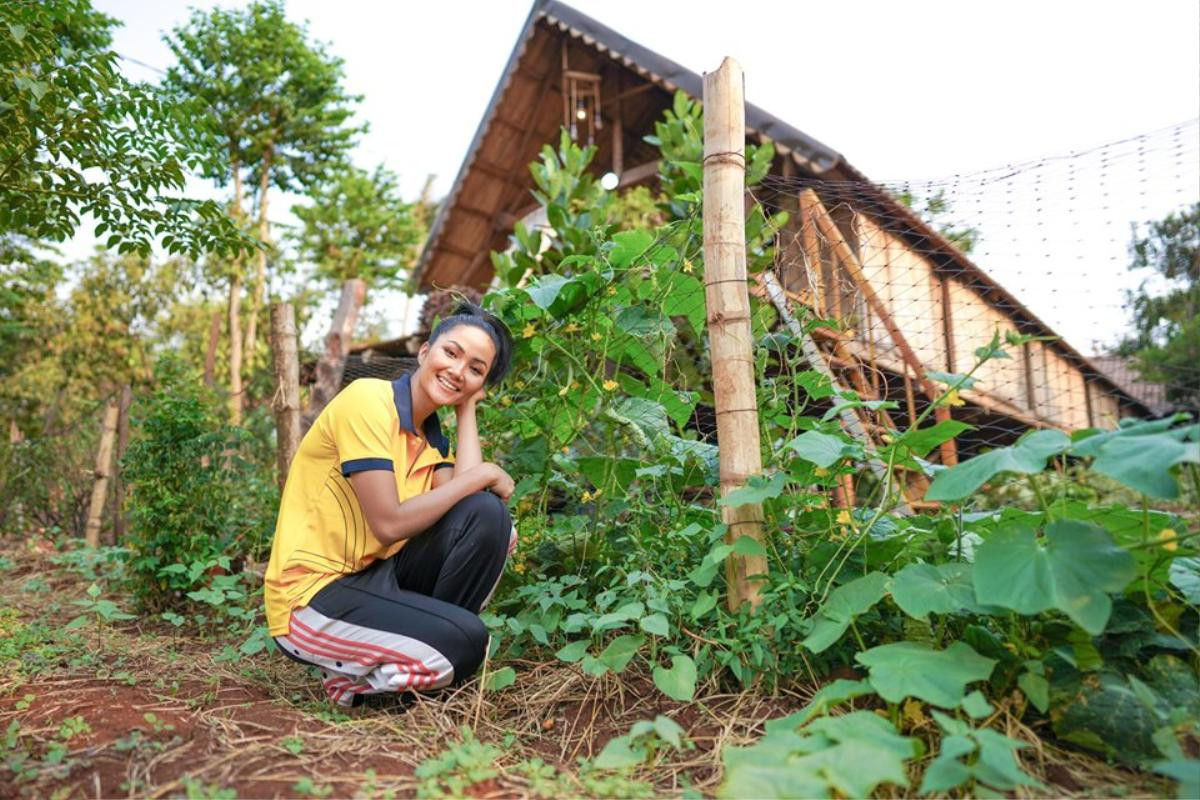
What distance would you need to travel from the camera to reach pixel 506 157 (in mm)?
9578

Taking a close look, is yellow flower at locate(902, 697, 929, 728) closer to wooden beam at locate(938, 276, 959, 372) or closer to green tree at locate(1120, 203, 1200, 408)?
wooden beam at locate(938, 276, 959, 372)

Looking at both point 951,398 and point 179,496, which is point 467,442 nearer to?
point 951,398

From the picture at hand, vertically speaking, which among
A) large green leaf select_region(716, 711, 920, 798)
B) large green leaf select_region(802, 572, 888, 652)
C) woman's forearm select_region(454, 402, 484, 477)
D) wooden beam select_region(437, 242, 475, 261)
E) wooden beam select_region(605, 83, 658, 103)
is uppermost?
wooden beam select_region(605, 83, 658, 103)

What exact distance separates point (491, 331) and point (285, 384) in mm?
2179

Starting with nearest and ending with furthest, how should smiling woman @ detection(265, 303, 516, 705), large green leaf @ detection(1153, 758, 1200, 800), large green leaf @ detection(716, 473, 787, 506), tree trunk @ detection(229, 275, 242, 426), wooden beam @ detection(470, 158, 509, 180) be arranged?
large green leaf @ detection(1153, 758, 1200, 800)
large green leaf @ detection(716, 473, 787, 506)
smiling woman @ detection(265, 303, 516, 705)
wooden beam @ detection(470, 158, 509, 180)
tree trunk @ detection(229, 275, 242, 426)

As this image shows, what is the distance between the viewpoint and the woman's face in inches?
86.1

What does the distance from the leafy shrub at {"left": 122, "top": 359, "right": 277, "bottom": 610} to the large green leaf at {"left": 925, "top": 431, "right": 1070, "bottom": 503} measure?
271cm

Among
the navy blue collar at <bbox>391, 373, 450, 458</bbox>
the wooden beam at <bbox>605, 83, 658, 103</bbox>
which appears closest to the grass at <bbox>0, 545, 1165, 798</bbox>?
the navy blue collar at <bbox>391, 373, 450, 458</bbox>

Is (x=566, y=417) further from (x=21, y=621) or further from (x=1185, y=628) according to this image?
(x=21, y=621)

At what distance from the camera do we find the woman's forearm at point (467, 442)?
2.29 metres

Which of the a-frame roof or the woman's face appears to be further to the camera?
the a-frame roof

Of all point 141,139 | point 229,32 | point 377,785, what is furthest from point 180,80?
point 377,785

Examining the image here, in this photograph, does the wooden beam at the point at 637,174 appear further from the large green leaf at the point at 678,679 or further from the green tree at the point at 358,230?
the green tree at the point at 358,230

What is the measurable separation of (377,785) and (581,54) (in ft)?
28.0
